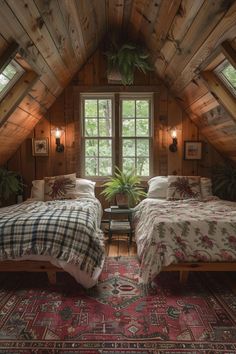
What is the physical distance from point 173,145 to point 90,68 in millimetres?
1746

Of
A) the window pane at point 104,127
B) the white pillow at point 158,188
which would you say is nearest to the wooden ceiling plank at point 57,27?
the window pane at point 104,127

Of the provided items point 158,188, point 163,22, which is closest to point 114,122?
point 158,188

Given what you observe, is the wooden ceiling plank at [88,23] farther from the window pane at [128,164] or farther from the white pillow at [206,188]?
the white pillow at [206,188]

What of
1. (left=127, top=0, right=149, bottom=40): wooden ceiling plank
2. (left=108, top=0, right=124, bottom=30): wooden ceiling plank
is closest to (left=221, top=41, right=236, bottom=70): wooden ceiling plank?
(left=127, top=0, right=149, bottom=40): wooden ceiling plank

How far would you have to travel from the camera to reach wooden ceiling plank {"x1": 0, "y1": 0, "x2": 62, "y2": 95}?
1937 mm

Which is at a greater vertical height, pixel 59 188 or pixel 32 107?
pixel 32 107

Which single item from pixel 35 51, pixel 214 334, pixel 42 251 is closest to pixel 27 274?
pixel 42 251

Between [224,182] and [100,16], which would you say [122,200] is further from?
[100,16]

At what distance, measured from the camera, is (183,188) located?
3.76 m

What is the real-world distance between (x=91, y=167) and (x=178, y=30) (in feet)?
7.90

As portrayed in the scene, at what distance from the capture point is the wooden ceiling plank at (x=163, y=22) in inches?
92.9

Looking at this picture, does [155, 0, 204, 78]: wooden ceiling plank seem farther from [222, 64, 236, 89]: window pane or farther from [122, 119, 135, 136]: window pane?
[122, 119, 135, 136]: window pane

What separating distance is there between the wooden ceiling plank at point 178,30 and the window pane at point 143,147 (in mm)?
1154

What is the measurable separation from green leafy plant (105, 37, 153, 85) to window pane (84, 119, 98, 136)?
801 millimetres
